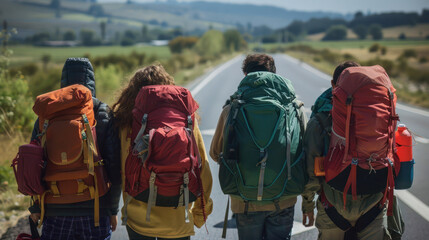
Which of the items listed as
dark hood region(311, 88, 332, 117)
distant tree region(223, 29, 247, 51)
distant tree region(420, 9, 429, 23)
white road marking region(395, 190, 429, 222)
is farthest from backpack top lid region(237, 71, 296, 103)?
distant tree region(420, 9, 429, 23)

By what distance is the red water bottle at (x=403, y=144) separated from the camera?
116 inches

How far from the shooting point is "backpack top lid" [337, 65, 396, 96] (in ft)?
8.98

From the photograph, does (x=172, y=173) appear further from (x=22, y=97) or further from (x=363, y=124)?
(x=22, y=97)

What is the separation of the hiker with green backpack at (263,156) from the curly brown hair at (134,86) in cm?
53

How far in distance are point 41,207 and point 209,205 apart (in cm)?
109

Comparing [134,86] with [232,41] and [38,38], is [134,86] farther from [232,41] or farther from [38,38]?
[38,38]

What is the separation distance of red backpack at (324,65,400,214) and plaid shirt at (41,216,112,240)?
1.60 m

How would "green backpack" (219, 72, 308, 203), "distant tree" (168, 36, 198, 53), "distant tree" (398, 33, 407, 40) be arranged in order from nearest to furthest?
"green backpack" (219, 72, 308, 203), "distant tree" (168, 36, 198, 53), "distant tree" (398, 33, 407, 40)

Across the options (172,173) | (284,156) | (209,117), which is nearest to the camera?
(172,173)

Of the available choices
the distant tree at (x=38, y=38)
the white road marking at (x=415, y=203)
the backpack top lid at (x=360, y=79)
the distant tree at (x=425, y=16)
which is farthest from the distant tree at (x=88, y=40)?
the backpack top lid at (x=360, y=79)

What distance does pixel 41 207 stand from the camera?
2738 millimetres

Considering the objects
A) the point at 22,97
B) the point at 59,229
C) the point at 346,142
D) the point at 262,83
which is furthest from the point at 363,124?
the point at 22,97

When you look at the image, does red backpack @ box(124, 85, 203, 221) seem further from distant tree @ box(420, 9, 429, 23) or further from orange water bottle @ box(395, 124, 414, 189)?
distant tree @ box(420, 9, 429, 23)

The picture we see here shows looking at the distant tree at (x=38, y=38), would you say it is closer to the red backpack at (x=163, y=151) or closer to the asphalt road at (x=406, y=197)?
the asphalt road at (x=406, y=197)
